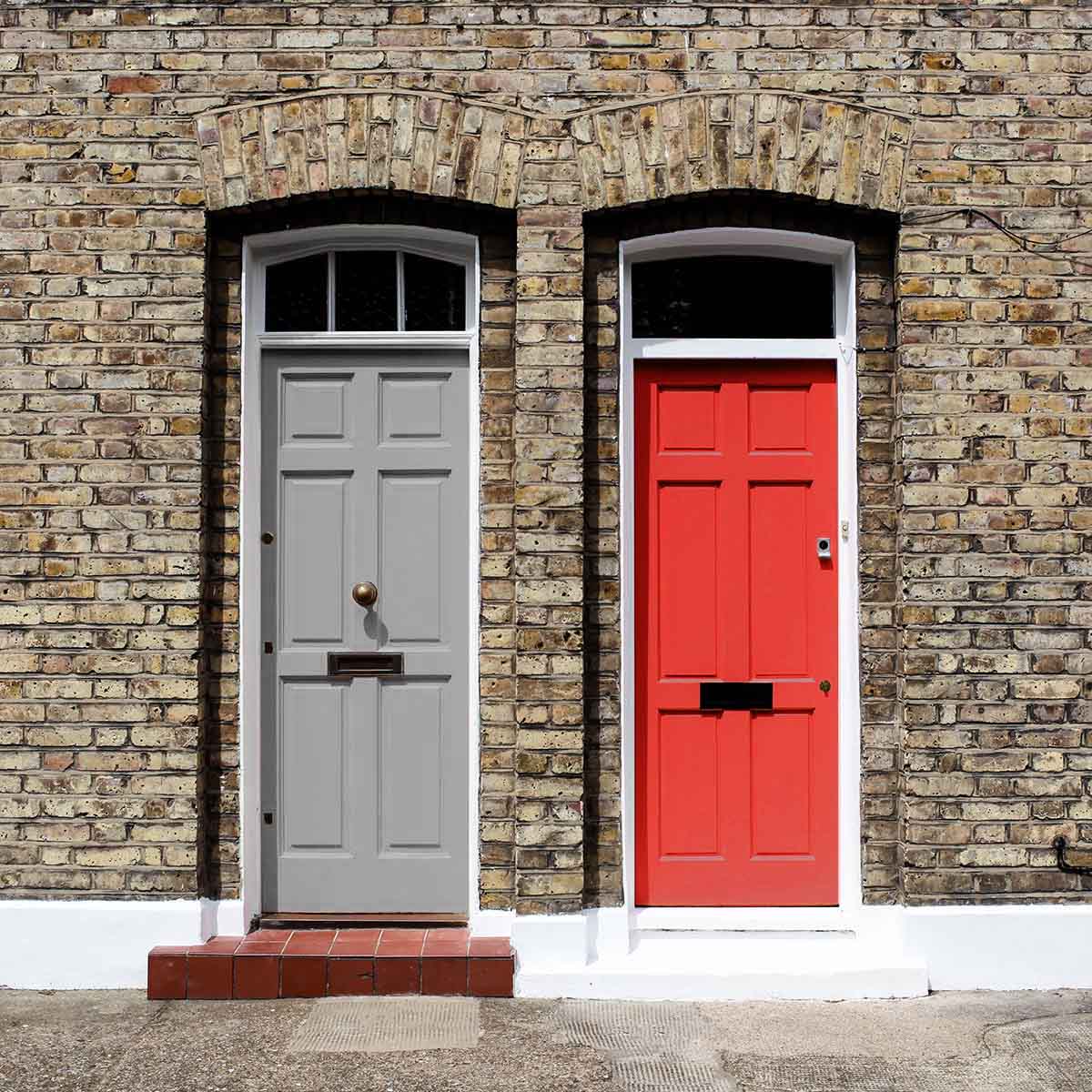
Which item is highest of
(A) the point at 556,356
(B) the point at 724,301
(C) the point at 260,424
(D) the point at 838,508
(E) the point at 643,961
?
(B) the point at 724,301

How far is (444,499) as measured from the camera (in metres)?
5.13

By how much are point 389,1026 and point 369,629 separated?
1.60m

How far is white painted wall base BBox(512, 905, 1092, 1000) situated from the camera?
473 centimetres

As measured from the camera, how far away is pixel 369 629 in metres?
5.12

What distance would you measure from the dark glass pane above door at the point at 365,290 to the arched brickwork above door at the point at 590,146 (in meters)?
0.39

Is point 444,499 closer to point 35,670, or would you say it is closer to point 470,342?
point 470,342

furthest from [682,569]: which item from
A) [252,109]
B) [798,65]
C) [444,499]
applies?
[252,109]

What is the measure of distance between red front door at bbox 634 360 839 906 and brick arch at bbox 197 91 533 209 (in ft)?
3.52

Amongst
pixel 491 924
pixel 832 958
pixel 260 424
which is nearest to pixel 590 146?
pixel 260 424

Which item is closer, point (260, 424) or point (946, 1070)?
point (946, 1070)

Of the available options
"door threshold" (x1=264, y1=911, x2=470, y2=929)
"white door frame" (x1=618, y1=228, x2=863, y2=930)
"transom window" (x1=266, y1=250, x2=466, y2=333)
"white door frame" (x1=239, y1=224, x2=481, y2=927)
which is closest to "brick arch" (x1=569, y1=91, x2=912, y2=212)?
"white door frame" (x1=618, y1=228, x2=863, y2=930)

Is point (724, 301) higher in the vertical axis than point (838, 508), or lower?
higher

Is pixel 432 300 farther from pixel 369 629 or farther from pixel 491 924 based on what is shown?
pixel 491 924

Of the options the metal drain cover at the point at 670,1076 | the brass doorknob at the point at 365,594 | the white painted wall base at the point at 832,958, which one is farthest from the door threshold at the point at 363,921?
the brass doorknob at the point at 365,594
